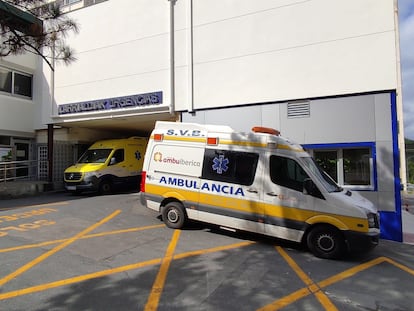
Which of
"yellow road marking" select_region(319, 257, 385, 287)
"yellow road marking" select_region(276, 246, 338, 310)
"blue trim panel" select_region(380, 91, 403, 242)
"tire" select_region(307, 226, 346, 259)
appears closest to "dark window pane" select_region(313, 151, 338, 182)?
"blue trim panel" select_region(380, 91, 403, 242)

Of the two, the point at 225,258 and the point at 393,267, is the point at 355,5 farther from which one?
the point at 225,258

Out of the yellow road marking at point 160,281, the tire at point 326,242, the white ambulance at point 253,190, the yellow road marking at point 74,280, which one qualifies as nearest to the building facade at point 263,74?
the white ambulance at point 253,190

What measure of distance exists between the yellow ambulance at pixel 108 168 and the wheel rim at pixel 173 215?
6.94m

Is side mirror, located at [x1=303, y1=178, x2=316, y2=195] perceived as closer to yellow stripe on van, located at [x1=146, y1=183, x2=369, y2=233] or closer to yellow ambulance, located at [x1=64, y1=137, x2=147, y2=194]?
yellow stripe on van, located at [x1=146, y1=183, x2=369, y2=233]

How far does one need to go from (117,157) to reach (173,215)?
7.96m

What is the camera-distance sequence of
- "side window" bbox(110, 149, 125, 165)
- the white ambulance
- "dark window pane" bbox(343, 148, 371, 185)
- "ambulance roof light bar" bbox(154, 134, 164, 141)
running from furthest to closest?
"side window" bbox(110, 149, 125, 165) < "dark window pane" bbox(343, 148, 371, 185) < "ambulance roof light bar" bbox(154, 134, 164, 141) < the white ambulance

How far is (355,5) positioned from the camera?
30.0 ft

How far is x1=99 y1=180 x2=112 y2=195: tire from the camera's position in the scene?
14044 mm

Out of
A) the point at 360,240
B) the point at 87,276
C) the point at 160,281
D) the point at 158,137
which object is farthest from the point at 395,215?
the point at 87,276

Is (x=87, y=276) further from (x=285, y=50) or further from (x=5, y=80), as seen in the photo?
(x=5, y=80)

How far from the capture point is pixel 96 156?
14.8 m

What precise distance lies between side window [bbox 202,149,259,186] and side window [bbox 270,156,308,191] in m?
0.42

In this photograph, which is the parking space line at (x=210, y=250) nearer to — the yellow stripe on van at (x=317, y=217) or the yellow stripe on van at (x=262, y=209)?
the yellow stripe on van at (x=262, y=209)

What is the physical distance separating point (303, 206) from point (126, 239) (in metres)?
3.73
